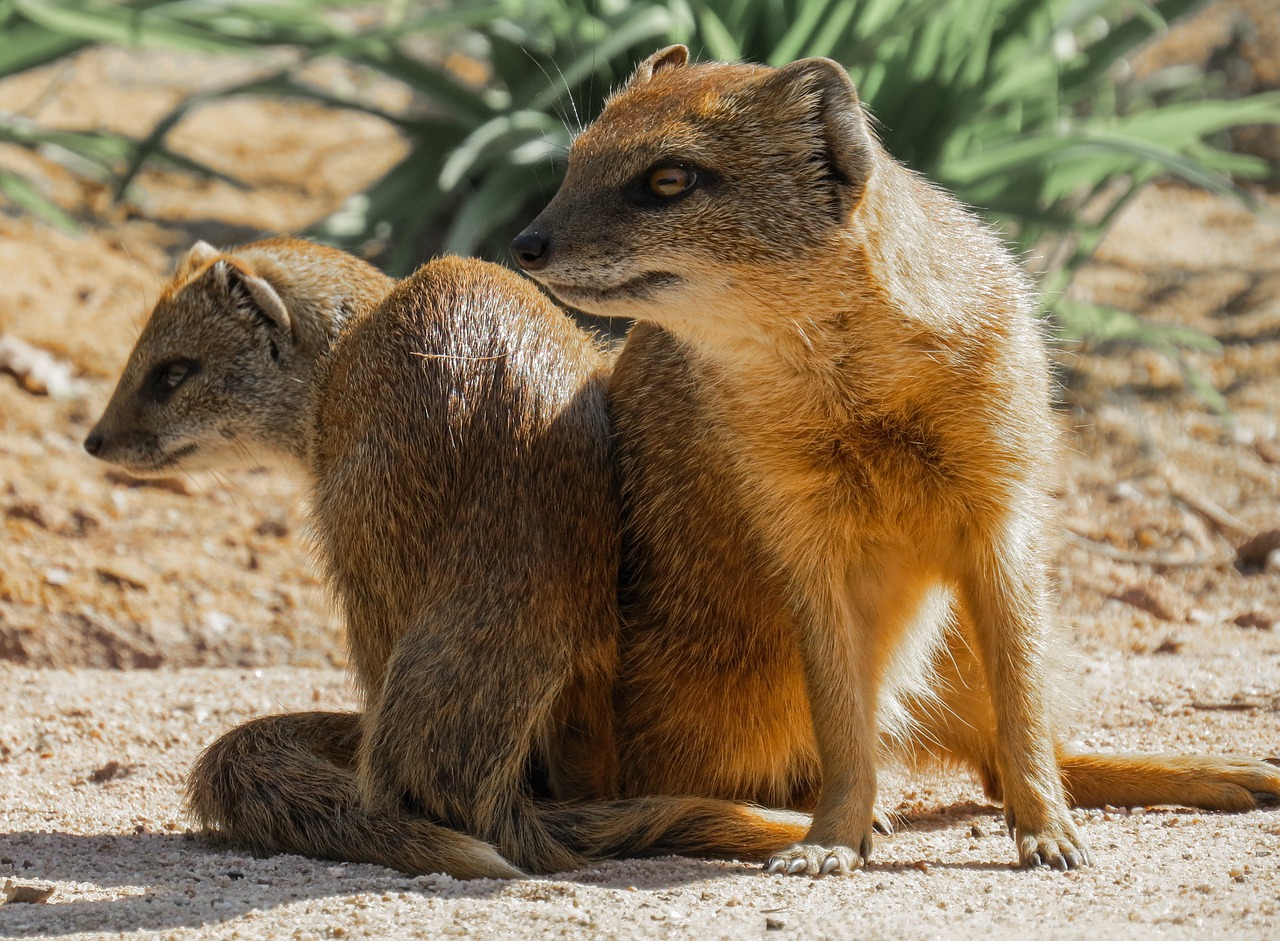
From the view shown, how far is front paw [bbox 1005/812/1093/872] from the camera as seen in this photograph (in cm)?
292

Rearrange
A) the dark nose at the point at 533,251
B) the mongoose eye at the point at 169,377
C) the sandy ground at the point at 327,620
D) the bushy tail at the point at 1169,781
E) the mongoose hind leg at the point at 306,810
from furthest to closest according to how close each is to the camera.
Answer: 1. the mongoose eye at the point at 169,377
2. the bushy tail at the point at 1169,781
3. the mongoose hind leg at the point at 306,810
4. the dark nose at the point at 533,251
5. the sandy ground at the point at 327,620

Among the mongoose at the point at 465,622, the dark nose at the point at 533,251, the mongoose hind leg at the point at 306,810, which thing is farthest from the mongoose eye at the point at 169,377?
the dark nose at the point at 533,251

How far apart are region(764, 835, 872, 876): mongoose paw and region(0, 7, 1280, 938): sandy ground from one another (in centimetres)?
4

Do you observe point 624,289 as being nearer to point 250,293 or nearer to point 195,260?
point 250,293

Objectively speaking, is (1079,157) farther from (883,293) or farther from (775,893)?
(775,893)

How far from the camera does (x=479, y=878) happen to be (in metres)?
2.94

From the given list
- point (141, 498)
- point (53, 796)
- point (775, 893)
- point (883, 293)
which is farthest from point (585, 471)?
point (141, 498)

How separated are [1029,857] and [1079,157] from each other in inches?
153

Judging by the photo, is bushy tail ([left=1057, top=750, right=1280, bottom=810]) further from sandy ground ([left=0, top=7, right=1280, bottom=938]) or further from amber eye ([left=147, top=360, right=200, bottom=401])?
amber eye ([left=147, top=360, right=200, bottom=401])

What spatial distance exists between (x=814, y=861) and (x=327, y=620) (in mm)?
2575

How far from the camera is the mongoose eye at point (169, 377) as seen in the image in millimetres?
4141

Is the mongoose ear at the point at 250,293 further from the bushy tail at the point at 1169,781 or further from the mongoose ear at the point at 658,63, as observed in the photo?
the bushy tail at the point at 1169,781

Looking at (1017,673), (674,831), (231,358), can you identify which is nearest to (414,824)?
(674,831)

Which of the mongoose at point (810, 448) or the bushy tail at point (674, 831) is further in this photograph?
the bushy tail at point (674, 831)
